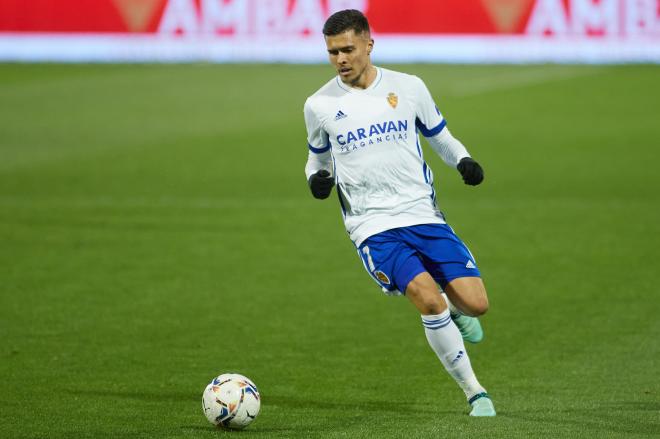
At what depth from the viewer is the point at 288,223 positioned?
47.8ft

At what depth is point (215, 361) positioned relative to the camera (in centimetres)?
871

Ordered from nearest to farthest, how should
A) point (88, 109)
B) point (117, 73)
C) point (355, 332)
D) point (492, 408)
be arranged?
point (492, 408) → point (355, 332) → point (88, 109) → point (117, 73)

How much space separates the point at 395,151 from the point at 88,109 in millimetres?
17498

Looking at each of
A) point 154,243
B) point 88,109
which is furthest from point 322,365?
point 88,109

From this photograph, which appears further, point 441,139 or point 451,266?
point 441,139

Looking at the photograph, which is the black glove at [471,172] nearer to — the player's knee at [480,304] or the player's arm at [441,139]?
the player's arm at [441,139]

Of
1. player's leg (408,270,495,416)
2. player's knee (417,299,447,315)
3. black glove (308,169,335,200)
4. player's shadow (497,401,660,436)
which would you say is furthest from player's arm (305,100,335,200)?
player's shadow (497,401,660,436)

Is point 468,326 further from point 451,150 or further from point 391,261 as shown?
point 451,150

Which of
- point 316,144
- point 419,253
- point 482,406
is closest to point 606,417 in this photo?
point 482,406

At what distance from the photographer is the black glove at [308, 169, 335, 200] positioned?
7.26 metres

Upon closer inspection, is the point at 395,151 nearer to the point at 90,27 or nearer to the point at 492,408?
the point at 492,408

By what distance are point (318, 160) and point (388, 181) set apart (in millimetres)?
509

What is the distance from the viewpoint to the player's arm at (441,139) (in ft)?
24.1

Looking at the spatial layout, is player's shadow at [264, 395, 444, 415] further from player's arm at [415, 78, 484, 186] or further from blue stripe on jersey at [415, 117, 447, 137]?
blue stripe on jersey at [415, 117, 447, 137]
